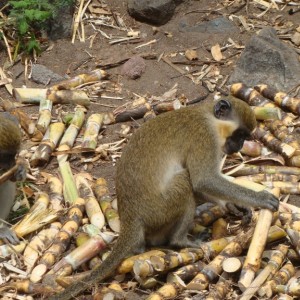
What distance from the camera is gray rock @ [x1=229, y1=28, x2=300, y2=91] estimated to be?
10328mm

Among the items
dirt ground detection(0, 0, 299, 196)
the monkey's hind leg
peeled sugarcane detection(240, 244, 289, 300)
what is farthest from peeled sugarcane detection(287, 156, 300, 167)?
dirt ground detection(0, 0, 299, 196)

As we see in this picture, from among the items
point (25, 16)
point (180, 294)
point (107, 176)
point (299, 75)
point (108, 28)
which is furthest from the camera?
point (108, 28)

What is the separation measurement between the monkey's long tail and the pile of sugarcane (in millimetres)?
131

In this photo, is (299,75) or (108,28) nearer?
(299,75)

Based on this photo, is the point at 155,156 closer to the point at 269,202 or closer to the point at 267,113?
the point at 269,202

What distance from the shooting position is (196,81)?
10.6 meters

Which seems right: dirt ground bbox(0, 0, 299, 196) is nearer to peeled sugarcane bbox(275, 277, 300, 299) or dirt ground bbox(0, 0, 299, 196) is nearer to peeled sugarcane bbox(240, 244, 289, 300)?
peeled sugarcane bbox(240, 244, 289, 300)

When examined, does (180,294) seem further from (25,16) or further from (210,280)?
(25,16)

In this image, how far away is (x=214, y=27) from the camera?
38.5 ft

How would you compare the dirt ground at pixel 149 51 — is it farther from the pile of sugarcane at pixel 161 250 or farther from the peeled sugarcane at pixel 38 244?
the peeled sugarcane at pixel 38 244

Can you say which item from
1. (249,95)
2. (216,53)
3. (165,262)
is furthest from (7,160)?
(216,53)

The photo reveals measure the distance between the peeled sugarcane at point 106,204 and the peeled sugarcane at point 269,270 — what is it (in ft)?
5.56

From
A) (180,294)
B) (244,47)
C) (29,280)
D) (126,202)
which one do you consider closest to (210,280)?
(180,294)

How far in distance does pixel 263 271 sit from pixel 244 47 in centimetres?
492
